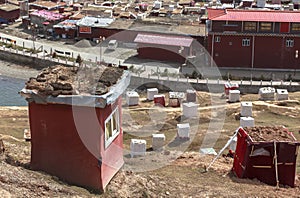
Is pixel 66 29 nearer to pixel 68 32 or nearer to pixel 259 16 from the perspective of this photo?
pixel 68 32

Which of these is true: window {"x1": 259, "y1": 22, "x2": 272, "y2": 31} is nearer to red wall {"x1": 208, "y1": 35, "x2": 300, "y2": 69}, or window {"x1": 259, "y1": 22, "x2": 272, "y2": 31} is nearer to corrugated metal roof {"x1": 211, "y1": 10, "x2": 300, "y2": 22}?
corrugated metal roof {"x1": 211, "y1": 10, "x2": 300, "y2": 22}

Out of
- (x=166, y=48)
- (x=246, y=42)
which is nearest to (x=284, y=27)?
(x=246, y=42)

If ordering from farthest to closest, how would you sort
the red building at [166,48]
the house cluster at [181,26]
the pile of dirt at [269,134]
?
the red building at [166,48] → the house cluster at [181,26] → the pile of dirt at [269,134]

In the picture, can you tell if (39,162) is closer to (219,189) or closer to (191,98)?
(219,189)

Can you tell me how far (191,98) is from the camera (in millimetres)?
30094

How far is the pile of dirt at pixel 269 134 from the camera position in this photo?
615 inches

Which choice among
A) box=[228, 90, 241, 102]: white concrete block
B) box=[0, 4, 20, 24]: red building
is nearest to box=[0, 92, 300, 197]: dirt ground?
box=[228, 90, 241, 102]: white concrete block

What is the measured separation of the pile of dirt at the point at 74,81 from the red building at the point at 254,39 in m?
24.4

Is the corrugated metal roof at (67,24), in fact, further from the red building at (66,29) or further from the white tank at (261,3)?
the white tank at (261,3)

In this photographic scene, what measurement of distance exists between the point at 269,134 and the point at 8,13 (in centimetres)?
3935

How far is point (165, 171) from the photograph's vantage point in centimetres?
1605

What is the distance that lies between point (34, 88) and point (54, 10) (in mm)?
40964

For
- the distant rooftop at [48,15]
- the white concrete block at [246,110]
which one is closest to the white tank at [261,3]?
the distant rooftop at [48,15]

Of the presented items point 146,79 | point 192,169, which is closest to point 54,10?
point 146,79
